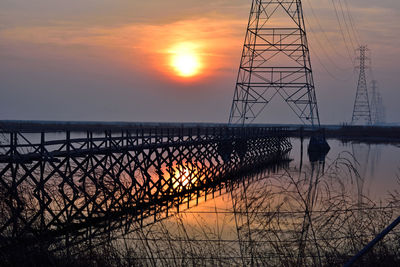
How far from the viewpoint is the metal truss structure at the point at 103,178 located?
12.8m

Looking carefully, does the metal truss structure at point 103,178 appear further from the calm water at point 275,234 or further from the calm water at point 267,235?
the calm water at point 275,234

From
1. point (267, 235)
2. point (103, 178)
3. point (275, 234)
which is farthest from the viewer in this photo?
point (103, 178)

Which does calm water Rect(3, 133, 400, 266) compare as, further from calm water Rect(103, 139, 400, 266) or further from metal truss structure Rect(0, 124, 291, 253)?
metal truss structure Rect(0, 124, 291, 253)

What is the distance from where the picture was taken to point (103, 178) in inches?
611

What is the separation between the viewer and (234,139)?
39906mm

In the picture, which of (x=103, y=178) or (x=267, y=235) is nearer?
(x=267, y=235)

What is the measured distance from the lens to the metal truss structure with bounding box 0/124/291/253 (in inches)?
503

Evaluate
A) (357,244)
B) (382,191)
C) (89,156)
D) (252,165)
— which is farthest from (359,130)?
Answer: (357,244)

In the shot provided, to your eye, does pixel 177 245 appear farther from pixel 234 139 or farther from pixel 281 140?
pixel 281 140

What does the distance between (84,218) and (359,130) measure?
90880 millimetres

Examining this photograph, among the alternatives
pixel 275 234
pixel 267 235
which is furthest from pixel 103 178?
pixel 275 234

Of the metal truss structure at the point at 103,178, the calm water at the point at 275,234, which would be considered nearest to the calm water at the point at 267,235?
the calm water at the point at 275,234

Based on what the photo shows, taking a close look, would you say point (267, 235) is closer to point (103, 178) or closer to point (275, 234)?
point (275, 234)

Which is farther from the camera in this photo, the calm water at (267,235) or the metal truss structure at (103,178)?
the metal truss structure at (103,178)
